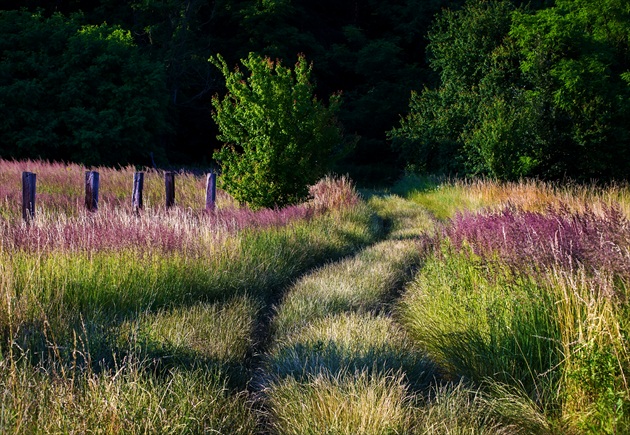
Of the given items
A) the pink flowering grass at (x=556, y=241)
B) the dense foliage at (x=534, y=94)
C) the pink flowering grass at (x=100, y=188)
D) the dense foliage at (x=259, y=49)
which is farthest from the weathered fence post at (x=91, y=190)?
the dense foliage at (x=259, y=49)

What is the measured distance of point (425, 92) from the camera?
28.7m

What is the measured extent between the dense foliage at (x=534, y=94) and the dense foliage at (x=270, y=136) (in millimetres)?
10660

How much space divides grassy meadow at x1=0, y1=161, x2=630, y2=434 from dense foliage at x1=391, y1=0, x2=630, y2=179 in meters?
14.8

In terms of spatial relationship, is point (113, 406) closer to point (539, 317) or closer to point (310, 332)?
point (310, 332)

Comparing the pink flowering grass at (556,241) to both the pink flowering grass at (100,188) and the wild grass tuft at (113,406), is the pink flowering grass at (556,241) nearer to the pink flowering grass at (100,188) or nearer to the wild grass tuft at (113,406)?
the wild grass tuft at (113,406)

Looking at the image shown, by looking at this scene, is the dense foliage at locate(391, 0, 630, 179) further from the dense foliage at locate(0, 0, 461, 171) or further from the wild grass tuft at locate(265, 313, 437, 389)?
the wild grass tuft at locate(265, 313, 437, 389)

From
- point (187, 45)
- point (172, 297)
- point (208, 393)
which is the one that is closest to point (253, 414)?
point (208, 393)

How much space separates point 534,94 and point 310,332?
2026 cm

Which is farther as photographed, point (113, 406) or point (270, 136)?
point (270, 136)

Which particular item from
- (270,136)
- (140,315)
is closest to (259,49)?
(270,136)

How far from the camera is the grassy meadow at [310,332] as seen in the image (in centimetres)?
316

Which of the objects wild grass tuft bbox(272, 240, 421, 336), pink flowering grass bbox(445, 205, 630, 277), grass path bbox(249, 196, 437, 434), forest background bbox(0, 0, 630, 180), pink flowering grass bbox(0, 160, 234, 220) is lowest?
pink flowering grass bbox(0, 160, 234, 220)

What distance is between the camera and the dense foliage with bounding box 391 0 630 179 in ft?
70.7

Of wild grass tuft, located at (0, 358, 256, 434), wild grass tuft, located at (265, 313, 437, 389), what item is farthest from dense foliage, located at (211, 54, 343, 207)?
wild grass tuft, located at (0, 358, 256, 434)
